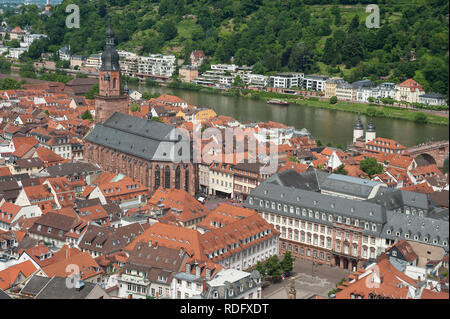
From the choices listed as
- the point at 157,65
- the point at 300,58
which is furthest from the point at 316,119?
the point at 157,65

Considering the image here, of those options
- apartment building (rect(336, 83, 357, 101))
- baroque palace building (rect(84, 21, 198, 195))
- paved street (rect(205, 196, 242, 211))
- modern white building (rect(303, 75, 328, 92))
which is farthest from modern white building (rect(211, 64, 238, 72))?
paved street (rect(205, 196, 242, 211))

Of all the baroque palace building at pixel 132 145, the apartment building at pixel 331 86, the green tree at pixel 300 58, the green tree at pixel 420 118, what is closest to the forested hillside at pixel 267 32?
the green tree at pixel 300 58

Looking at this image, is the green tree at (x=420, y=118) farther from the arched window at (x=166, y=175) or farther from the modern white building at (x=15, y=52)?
the modern white building at (x=15, y=52)

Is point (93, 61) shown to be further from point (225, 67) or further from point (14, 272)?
point (14, 272)

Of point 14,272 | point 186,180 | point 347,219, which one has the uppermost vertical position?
point 347,219

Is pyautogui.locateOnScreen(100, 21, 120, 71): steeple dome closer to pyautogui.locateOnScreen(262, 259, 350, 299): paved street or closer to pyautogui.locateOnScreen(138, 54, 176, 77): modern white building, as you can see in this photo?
pyautogui.locateOnScreen(262, 259, 350, 299): paved street
